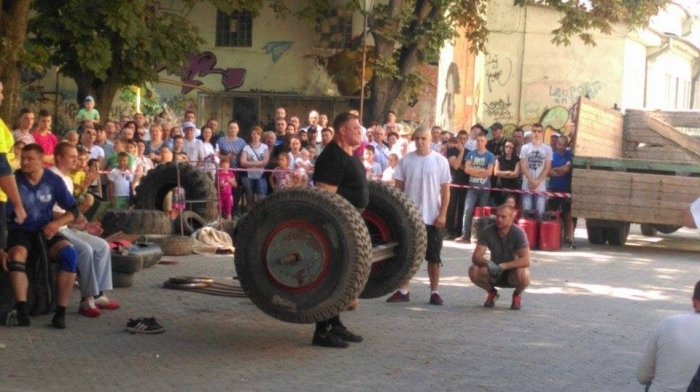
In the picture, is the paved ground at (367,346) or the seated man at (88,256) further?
the seated man at (88,256)

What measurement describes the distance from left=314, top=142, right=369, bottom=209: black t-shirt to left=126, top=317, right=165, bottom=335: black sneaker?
1.91 meters

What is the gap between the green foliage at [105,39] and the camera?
22156 mm

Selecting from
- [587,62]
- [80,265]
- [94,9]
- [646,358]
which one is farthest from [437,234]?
[587,62]

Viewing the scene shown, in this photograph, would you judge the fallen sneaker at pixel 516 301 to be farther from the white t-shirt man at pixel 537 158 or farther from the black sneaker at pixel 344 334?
the white t-shirt man at pixel 537 158

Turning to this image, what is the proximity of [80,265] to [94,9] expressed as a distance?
12525 mm

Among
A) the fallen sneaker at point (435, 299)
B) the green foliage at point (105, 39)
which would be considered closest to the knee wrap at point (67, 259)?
→ the fallen sneaker at point (435, 299)

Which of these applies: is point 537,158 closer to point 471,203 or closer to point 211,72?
point 471,203

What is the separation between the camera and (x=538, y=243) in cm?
1897

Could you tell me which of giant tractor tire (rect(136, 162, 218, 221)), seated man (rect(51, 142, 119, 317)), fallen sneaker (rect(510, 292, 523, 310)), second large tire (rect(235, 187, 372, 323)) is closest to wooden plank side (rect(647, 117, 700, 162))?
giant tractor tire (rect(136, 162, 218, 221))

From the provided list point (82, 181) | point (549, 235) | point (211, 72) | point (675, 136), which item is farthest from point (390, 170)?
point (211, 72)

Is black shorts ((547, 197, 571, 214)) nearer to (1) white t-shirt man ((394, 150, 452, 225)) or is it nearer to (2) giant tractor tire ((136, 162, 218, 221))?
(2) giant tractor tire ((136, 162, 218, 221))

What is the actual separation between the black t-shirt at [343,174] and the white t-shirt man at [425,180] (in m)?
2.52

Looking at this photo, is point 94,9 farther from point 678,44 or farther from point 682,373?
point 678,44

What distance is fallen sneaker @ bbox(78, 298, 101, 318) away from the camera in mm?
10719
